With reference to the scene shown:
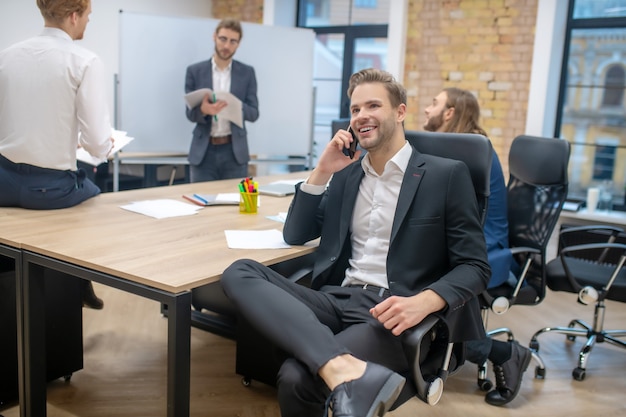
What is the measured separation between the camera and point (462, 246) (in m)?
1.89

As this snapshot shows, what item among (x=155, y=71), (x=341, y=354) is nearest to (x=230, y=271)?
(x=341, y=354)

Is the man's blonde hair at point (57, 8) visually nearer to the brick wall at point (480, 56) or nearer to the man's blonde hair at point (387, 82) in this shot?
the man's blonde hair at point (387, 82)

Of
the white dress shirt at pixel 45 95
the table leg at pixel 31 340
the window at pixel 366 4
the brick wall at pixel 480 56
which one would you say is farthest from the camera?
the window at pixel 366 4

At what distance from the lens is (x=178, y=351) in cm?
165

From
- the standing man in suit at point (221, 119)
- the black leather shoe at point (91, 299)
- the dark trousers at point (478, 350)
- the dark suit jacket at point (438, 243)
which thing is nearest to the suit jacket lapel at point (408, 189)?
the dark suit jacket at point (438, 243)

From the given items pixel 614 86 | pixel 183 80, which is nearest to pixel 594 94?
pixel 614 86

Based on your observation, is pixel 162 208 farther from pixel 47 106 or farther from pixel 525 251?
pixel 525 251

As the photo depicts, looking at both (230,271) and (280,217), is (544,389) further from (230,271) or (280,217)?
(230,271)

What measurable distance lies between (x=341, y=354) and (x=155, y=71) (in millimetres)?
3982

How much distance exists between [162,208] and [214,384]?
77 centimetres

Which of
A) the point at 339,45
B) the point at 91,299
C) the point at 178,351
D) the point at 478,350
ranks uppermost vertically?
the point at 339,45

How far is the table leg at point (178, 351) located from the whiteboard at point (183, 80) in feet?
12.0

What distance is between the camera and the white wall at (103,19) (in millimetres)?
4984

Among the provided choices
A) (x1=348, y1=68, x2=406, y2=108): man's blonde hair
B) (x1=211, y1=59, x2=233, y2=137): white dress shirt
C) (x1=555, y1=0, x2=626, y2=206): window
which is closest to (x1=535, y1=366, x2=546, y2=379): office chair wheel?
(x1=348, y1=68, x2=406, y2=108): man's blonde hair
